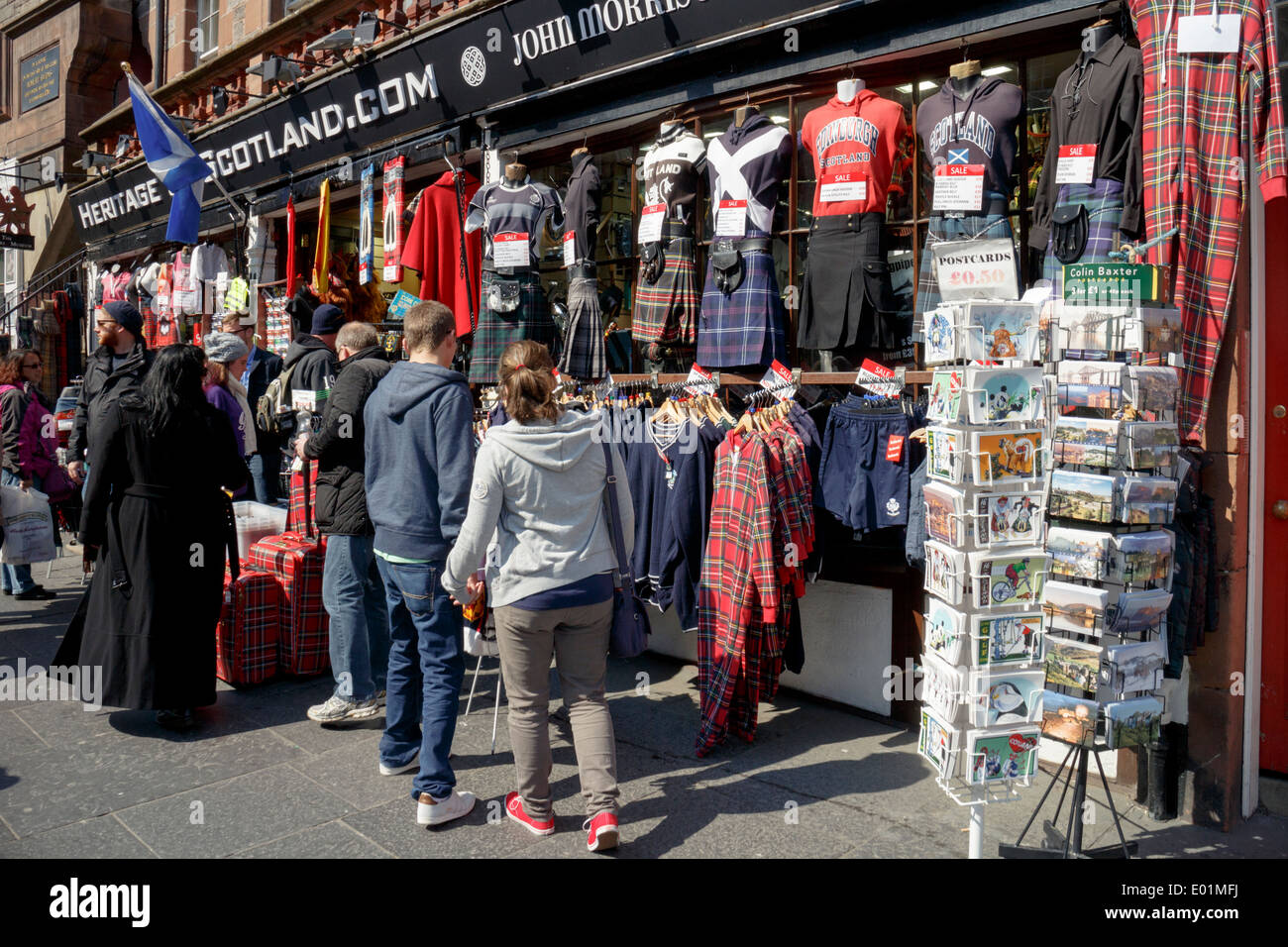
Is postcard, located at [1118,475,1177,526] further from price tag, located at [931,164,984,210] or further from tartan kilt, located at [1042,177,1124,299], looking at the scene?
price tag, located at [931,164,984,210]

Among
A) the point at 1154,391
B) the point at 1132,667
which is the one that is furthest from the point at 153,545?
the point at 1154,391

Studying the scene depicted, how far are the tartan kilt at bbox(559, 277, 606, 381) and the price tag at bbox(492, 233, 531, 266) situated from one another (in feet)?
1.81

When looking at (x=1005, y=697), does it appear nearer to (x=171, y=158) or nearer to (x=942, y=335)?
(x=942, y=335)

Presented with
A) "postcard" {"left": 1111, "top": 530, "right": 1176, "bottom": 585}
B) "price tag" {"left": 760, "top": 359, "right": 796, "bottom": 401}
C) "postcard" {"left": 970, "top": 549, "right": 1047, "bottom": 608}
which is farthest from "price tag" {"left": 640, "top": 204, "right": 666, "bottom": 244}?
"postcard" {"left": 1111, "top": 530, "right": 1176, "bottom": 585}

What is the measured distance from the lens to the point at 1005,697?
343 cm

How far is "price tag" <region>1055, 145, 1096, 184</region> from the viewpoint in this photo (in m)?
4.22

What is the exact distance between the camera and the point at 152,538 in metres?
4.97

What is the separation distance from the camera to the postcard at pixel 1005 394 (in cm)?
335

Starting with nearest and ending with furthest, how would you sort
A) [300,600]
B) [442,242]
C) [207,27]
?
[300,600], [442,242], [207,27]

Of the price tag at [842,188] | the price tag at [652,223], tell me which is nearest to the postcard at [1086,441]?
the price tag at [842,188]

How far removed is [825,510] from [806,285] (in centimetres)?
126

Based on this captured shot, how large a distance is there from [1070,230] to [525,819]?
354cm

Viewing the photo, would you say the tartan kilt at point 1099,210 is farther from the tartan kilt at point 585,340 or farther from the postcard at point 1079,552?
the tartan kilt at point 585,340
